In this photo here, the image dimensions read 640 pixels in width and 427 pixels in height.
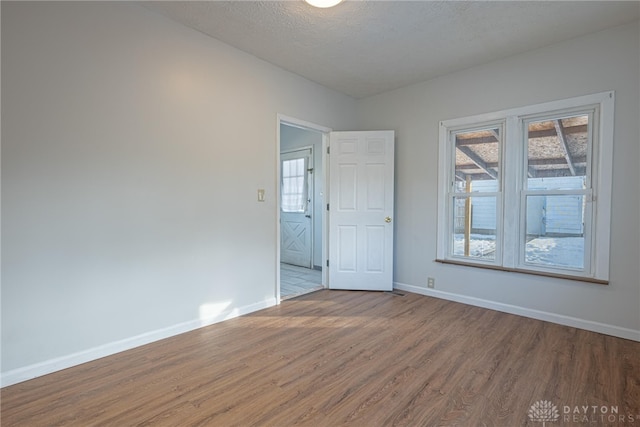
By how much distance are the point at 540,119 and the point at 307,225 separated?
12.0 ft

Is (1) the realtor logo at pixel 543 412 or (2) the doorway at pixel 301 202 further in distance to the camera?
(2) the doorway at pixel 301 202

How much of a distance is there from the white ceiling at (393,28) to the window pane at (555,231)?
1.51m

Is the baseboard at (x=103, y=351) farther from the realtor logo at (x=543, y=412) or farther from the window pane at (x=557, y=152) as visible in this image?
the window pane at (x=557, y=152)

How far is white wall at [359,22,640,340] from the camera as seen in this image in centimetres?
262

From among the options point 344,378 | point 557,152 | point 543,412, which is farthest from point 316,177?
point 543,412

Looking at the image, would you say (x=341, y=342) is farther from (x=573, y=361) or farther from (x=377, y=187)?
(x=377, y=187)

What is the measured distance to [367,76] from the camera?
12.2ft

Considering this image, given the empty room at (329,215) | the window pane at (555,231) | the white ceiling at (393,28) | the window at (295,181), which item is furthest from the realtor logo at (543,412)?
the window at (295,181)

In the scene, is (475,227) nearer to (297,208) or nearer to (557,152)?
(557,152)

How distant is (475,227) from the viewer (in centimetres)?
357

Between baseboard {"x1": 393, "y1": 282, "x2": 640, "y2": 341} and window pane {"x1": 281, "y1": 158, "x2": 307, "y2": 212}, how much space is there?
248cm

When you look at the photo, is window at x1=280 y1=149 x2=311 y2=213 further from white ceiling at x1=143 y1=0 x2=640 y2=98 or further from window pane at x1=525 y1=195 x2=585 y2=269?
window pane at x1=525 y1=195 x2=585 y2=269

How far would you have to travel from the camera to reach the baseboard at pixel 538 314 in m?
2.66

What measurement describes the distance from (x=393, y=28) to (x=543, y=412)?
115 inches
